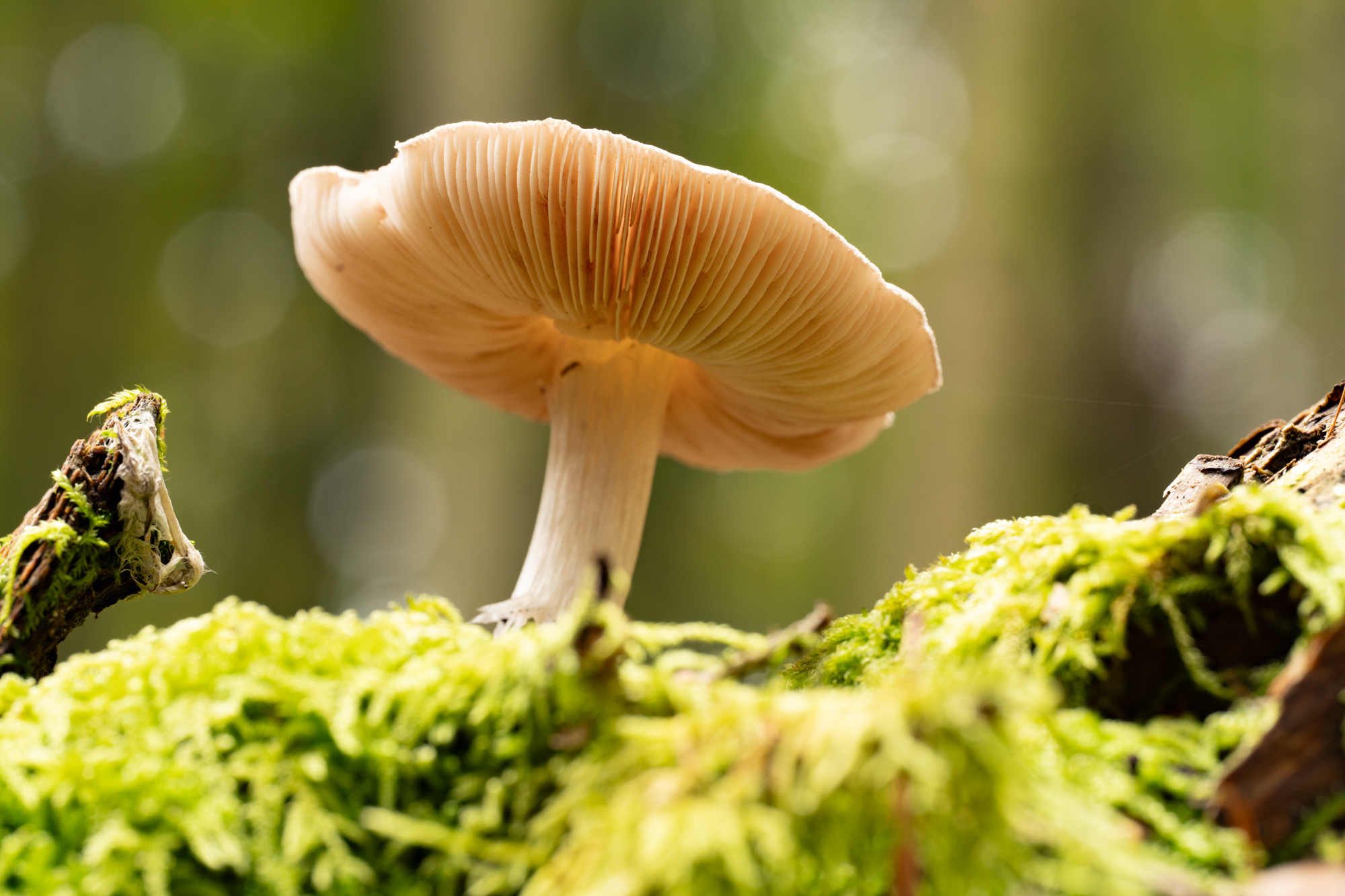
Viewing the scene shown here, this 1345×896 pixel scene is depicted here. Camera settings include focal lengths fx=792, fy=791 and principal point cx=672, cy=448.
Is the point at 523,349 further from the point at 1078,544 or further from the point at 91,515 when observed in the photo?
the point at 1078,544

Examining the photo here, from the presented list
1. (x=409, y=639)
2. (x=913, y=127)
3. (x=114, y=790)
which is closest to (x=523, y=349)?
(x=409, y=639)

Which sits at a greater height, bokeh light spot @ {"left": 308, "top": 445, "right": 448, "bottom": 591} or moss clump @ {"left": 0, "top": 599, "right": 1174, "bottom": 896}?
bokeh light spot @ {"left": 308, "top": 445, "right": 448, "bottom": 591}

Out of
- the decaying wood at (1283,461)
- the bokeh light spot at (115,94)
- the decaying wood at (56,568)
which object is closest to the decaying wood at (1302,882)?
the decaying wood at (1283,461)

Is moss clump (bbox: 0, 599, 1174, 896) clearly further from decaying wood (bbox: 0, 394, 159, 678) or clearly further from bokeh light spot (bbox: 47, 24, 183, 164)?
bokeh light spot (bbox: 47, 24, 183, 164)

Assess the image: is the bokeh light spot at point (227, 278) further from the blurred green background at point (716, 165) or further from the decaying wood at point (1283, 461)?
the decaying wood at point (1283, 461)

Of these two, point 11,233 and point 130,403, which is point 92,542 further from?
point 11,233

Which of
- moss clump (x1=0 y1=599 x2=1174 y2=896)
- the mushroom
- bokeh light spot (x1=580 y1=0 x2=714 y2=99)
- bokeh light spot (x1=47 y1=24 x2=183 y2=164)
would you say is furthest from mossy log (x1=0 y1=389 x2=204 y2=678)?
bokeh light spot (x1=47 y1=24 x2=183 y2=164)
